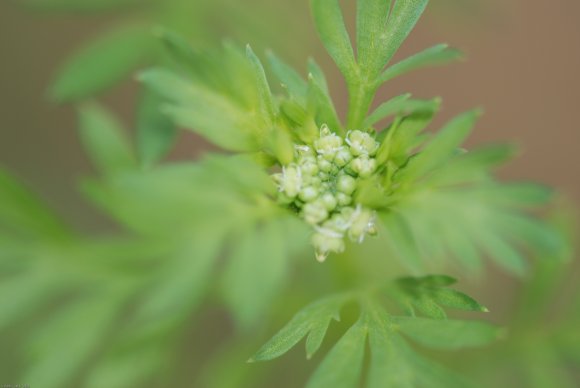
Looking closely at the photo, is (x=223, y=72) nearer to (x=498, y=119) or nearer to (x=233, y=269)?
(x=233, y=269)

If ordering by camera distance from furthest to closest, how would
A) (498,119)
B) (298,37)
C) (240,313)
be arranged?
1. (498,119)
2. (298,37)
3. (240,313)

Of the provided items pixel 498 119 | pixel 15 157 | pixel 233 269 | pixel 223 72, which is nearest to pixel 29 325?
pixel 15 157

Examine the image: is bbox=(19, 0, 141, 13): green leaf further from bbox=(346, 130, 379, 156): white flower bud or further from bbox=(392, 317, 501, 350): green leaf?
bbox=(392, 317, 501, 350): green leaf

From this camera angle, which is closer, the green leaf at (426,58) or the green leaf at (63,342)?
the green leaf at (426,58)

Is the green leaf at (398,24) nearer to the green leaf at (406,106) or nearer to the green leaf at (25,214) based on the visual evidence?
the green leaf at (406,106)

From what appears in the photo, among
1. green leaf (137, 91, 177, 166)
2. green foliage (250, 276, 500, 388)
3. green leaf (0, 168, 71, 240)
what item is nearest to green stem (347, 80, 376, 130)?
green foliage (250, 276, 500, 388)

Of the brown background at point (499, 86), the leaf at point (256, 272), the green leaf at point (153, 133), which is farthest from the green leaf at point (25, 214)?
the brown background at point (499, 86)
